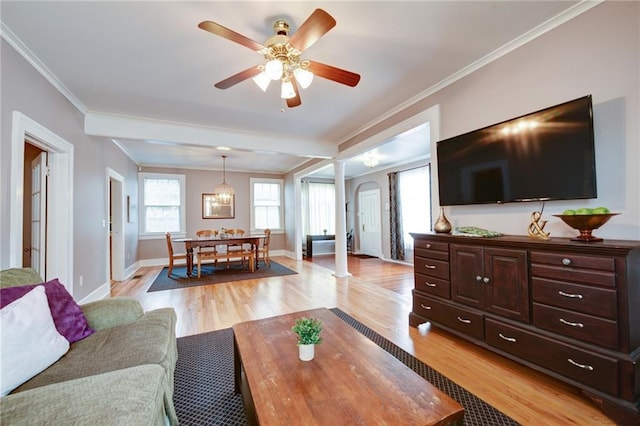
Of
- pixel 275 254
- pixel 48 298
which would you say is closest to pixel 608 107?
pixel 48 298

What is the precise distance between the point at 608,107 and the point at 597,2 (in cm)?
74

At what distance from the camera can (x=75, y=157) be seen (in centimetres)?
322

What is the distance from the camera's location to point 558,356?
1.68 m

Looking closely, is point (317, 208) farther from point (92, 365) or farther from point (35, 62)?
point (92, 365)

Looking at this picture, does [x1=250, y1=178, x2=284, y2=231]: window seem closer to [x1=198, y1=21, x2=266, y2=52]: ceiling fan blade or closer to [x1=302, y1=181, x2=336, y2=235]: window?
[x1=302, y1=181, x2=336, y2=235]: window

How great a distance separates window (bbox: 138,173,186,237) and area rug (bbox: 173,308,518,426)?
5101 millimetres

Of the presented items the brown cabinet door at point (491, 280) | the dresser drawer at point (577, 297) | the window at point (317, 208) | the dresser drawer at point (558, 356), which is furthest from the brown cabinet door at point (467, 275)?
the window at point (317, 208)

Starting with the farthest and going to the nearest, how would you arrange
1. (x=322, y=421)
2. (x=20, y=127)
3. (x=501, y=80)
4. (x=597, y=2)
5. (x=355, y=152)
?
(x=355, y=152)
(x=501, y=80)
(x=20, y=127)
(x=597, y=2)
(x=322, y=421)

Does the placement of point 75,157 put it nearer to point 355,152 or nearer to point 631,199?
point 355,152

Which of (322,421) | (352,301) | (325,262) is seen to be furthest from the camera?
(325,262)

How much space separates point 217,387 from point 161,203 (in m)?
6.21

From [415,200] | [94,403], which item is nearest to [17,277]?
[94,403]

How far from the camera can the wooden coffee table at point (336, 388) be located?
3.14 ft

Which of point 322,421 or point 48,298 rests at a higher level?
point 48,298
